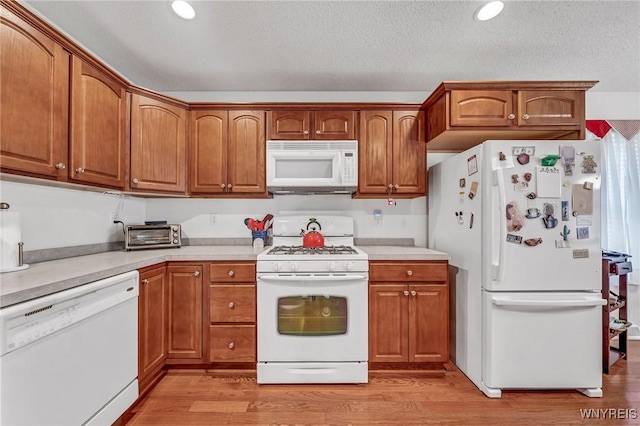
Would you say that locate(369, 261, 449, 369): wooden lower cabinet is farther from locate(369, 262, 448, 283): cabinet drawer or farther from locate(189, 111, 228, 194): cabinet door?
locate(189, 111, 228, 194): cabinet door

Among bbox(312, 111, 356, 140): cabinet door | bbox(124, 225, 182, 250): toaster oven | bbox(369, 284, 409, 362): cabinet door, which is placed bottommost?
bbox(369, 284, 409, 362): cabinet door

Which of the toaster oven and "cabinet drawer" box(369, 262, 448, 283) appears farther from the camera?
the toaster oven

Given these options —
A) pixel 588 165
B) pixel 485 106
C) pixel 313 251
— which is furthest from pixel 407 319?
pixel 485 106

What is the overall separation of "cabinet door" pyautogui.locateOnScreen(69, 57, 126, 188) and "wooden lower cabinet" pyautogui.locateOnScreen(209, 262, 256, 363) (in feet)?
3.40

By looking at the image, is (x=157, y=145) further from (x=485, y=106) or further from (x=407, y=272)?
→ (x=485, y=106)

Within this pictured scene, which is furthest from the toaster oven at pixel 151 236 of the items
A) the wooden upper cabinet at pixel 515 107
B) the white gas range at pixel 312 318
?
the wooden upper cabinet at pixel 515 107

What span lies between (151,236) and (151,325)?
2.72 ft

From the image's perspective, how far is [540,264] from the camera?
6.13 feet

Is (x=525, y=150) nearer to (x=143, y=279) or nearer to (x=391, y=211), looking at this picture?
(x=391, y=211)

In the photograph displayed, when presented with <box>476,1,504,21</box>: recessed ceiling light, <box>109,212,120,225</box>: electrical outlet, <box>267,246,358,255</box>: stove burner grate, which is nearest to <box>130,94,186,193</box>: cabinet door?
<box>109,212,120,225</box>: electrical outlet

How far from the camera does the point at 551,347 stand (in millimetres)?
1891

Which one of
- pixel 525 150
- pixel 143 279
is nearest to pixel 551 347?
pixel 525 150

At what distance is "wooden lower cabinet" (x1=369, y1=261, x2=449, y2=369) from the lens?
7.11 feet

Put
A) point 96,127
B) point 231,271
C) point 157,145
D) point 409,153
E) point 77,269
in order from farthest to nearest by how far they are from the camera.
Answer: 1. point 409,153
2. point 157,145
3. point 231,271
4. point 96,127
5. point 77,269
